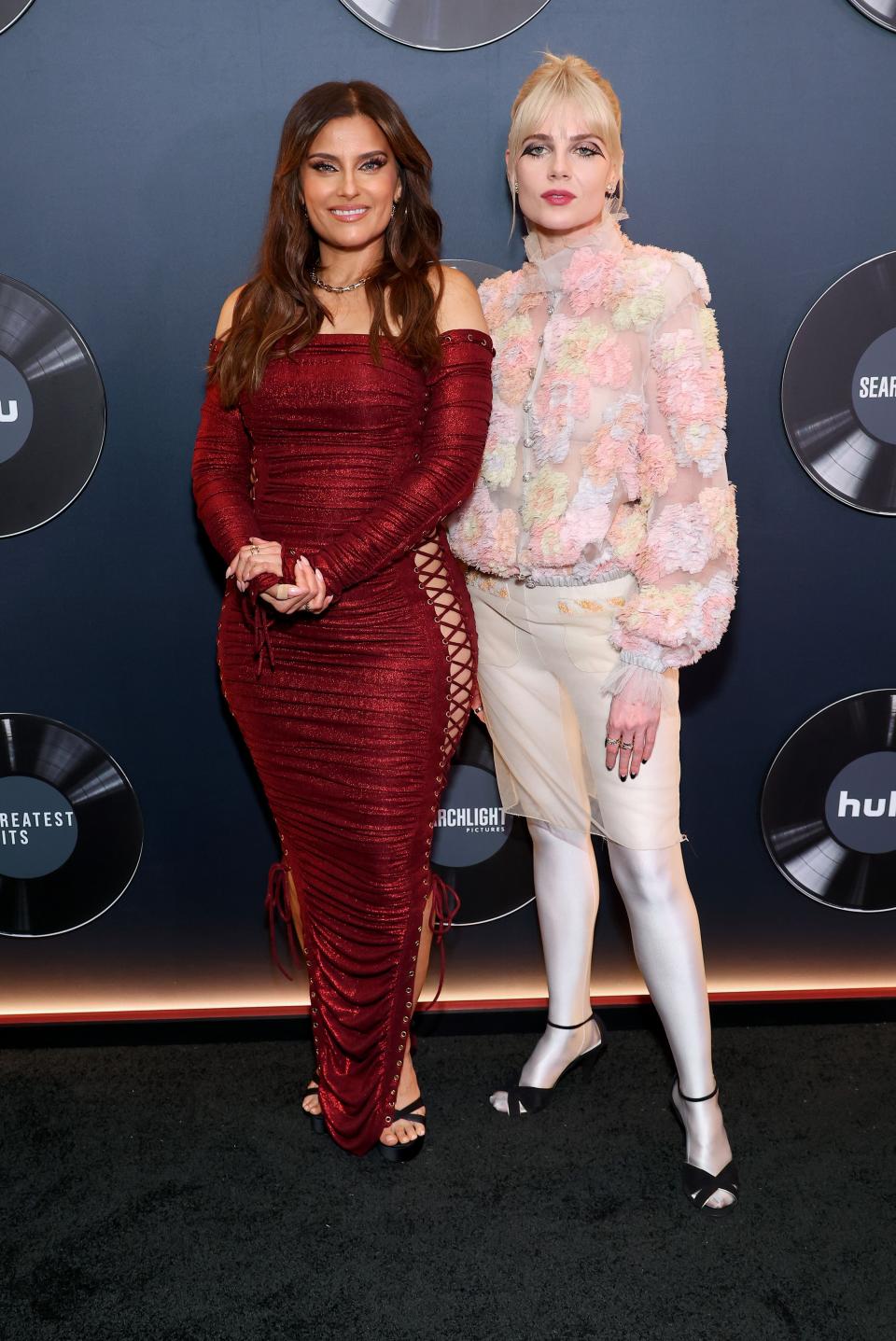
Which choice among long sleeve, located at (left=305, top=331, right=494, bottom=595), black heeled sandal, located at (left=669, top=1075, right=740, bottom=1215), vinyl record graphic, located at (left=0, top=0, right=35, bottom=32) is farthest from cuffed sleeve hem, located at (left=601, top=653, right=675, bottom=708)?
vinyl record graphic, located at (left=0, top=0, right=35, bottom=32)

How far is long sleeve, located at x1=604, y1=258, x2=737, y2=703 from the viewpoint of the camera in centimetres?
183

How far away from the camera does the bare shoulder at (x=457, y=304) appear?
1934 millimetres

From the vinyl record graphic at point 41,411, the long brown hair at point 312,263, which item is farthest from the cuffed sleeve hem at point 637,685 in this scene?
the vinyl record graphic at point 41,411

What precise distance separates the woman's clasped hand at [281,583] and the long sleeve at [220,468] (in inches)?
4.9

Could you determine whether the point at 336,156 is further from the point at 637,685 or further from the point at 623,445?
the point at 637,685

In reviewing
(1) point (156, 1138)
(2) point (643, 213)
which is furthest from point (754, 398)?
(1) point (156, 1138)

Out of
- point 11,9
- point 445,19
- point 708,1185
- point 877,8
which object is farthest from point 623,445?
point 11,9

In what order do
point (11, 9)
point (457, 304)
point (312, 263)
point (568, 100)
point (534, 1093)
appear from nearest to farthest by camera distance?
1. point (568, 100)
2. point (457, 304)
3. point (312, 263)
4. point (11, 9)
5. point (534, 1093)

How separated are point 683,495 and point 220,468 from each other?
83cm

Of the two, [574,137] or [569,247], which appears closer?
[574,137]

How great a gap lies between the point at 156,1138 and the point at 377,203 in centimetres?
184

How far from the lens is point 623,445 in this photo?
6.19 ft

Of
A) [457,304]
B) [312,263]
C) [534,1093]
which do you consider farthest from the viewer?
[534,1093]

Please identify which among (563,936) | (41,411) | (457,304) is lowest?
(563,936)
